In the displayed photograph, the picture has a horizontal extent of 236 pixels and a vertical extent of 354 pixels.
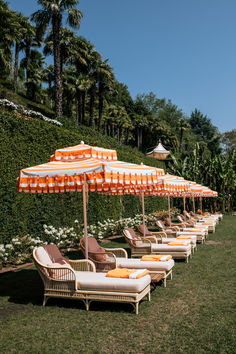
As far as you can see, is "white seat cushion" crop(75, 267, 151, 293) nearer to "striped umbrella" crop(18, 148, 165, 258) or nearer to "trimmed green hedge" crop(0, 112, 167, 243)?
"striped umbrella" crop(18, 148, 165, 258)

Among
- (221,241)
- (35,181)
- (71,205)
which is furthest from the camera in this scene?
(221,241)

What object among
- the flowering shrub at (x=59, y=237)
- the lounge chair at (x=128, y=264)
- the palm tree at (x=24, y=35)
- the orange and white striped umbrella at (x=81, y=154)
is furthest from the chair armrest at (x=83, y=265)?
the palm tree at (x=24, y=35)

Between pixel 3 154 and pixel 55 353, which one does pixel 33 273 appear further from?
pixel 55 353

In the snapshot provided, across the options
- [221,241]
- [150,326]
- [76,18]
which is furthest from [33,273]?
[76,18]

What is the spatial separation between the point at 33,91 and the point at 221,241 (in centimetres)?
3952

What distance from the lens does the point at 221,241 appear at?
14648 mm

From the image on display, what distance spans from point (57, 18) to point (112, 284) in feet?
78.9

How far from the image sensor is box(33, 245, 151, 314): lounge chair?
19.6 ft

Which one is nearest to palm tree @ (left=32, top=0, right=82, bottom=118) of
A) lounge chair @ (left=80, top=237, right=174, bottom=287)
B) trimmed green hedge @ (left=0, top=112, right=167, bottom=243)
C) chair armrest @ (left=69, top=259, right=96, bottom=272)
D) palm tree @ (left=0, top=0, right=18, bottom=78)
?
palm tree @ (left=0, top=0, right=18, bottom=78)

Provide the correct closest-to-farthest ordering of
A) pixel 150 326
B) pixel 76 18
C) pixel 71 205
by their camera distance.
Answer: pixel 150 326 → pixel 71 205 → pixel 76 18

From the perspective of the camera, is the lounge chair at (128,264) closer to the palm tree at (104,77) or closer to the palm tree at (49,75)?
the palm tree at (104,77)

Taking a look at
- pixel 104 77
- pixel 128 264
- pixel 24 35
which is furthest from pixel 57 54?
pixel 128 264

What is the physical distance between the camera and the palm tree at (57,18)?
24.6m

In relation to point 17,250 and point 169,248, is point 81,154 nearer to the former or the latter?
point 17,250
